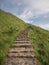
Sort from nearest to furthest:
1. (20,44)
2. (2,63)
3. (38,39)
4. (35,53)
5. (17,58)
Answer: (2,63) → (17,58) → (35,53) → (20,44) → (38,39)

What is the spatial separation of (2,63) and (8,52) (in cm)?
292

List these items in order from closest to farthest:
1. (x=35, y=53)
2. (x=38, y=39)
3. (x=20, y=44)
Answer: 1. (x=35, y=53)
2. (x=20, y=44)
3. (x=38, y=39)

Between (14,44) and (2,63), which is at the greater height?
(14,44)

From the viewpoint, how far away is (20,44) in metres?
28.3

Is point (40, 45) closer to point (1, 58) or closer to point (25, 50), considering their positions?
point (25, 50)

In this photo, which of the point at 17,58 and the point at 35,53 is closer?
the point at 17,58

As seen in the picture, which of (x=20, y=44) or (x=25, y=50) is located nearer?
(x=25, y=50)

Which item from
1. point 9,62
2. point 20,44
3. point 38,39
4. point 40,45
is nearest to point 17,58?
point 9,62

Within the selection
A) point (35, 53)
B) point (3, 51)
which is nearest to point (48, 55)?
point (35, 53)

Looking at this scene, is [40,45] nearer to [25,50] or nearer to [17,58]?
[25,50]

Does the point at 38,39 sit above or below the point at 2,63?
above

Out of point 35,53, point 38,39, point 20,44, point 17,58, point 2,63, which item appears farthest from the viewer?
point 38,39

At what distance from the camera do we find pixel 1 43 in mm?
28375

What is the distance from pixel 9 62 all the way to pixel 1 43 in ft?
18.4
